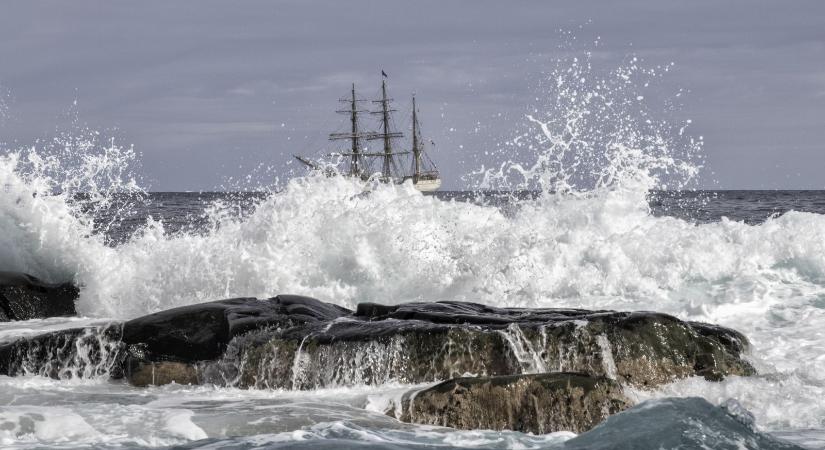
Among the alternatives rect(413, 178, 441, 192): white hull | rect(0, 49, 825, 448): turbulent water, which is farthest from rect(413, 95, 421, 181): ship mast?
rect(0, 49, 825, 448): turbulent water

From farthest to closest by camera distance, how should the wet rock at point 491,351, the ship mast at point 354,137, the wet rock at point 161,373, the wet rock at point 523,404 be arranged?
the ship mast at point 354,137, the wet rock at point 161,373, the wet rock at point 491,351, the wet rock at point 523,404

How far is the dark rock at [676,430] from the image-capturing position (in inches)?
229

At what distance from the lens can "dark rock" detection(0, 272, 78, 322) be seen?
496 inches

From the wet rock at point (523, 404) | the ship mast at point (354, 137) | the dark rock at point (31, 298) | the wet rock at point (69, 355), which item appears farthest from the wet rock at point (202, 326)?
the ship mast at point (354, 137)

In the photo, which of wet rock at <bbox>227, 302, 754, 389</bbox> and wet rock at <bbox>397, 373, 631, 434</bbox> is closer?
wet rock at <bbox>397, 373, 631, 434</bbox>

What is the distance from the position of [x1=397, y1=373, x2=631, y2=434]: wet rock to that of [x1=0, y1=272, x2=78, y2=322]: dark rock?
757 centimetres

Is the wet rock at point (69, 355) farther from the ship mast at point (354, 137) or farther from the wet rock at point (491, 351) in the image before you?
the ship mast at point (354, 137)

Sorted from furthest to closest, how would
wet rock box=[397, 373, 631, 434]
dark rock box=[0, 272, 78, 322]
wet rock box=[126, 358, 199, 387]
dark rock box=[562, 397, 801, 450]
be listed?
dark rock box=[0, 272, 78, 322] → wet rock box=[126, 358, 199, 387] → wet rock box=[397, 373, 631, 434] → dark rock box=[562, 397, 801, 450]

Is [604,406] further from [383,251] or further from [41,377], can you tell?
[383,251]

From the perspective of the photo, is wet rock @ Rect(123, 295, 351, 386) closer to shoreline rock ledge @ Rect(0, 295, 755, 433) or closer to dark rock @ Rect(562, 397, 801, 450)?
shoreline rock ledge @ Rect(0, 295, 755, 433)

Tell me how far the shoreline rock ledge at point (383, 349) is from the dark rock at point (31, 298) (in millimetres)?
3542

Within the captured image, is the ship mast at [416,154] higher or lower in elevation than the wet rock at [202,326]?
higher

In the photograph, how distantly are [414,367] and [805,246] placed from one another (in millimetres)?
9750

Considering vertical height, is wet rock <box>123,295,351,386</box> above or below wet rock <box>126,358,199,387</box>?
above
